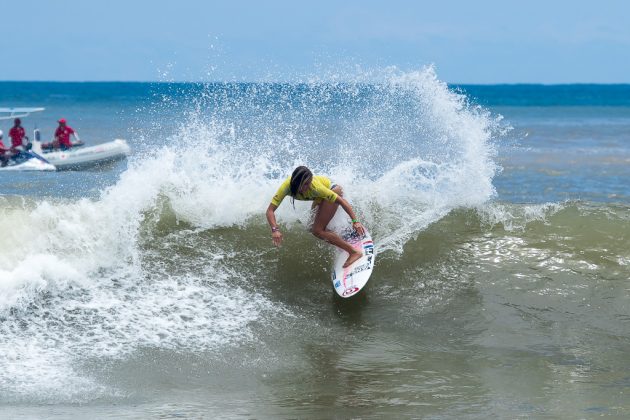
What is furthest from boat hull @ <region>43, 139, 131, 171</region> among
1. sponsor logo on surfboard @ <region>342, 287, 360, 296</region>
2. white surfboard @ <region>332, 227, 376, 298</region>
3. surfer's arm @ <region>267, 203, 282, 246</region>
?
sponsor logo on surfboard @ <region>342, 287, 360, 296</region>

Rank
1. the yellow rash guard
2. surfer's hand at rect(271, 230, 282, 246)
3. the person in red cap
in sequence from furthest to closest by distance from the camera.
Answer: the person in red cap → the yellow rash guard → surfer's hand at rect(271, 230, 282, 246)

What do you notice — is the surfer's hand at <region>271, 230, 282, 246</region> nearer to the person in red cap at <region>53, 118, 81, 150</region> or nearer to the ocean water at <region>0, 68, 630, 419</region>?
the ocean water at <region>0, 68, 630, 419</region>

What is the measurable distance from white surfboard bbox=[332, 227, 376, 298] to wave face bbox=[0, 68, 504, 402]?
1.15 ft

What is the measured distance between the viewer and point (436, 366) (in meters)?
8.05

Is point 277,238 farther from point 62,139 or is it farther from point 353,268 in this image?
point 62,139

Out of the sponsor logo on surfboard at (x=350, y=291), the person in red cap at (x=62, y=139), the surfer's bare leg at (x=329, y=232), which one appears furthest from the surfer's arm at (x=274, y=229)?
the person in red cap at (x=62, y=139)

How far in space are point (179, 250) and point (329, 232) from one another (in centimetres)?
203

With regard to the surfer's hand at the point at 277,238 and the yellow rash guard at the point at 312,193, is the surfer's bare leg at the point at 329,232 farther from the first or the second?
the surfer's hand at the point at 277,238

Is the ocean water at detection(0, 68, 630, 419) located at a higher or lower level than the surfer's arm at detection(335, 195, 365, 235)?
lower

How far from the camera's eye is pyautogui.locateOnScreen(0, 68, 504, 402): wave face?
8.43 meters

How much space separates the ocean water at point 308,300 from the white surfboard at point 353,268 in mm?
231

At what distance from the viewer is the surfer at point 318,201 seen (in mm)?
8977

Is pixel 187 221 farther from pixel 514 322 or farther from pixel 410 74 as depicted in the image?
pixel 514 322

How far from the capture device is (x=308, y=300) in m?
9.75
